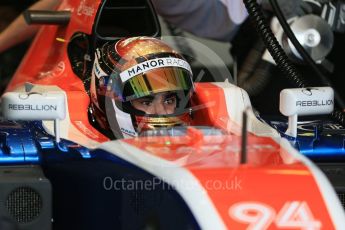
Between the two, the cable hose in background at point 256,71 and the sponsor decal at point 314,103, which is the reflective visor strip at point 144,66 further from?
the cable hose in background at point 256,71

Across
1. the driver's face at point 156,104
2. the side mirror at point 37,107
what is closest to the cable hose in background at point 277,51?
the driver's face at point 156,104

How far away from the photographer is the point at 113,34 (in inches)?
153

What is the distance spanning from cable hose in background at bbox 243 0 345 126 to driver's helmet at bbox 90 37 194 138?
0.49 meters

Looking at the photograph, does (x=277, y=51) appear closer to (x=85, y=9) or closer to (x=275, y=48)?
(x=275, y=48)

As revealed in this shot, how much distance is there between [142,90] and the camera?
3.23 meters

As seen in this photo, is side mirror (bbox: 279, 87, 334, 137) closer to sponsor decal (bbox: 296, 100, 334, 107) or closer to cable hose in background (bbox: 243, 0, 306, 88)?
sponsor decal (bbox: 296, 100, 334, 107)

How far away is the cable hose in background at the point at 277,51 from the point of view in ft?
12.0

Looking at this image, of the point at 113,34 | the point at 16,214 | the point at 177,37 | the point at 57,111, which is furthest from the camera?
the point at 177,37

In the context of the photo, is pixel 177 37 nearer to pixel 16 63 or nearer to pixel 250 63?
pixel 250 63

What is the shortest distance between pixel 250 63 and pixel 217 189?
2.81 metres

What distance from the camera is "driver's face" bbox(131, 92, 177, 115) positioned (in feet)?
10.7

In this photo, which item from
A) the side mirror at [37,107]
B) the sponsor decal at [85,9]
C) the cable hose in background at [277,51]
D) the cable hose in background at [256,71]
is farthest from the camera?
the cable hose in background at [256,71]

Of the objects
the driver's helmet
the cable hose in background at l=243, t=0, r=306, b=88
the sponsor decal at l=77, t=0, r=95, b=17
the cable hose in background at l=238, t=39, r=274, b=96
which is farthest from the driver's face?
the cable hose in background at l=238, t=39, r=274, b=96

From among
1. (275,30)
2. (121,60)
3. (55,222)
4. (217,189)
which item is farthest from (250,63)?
(217,189)
